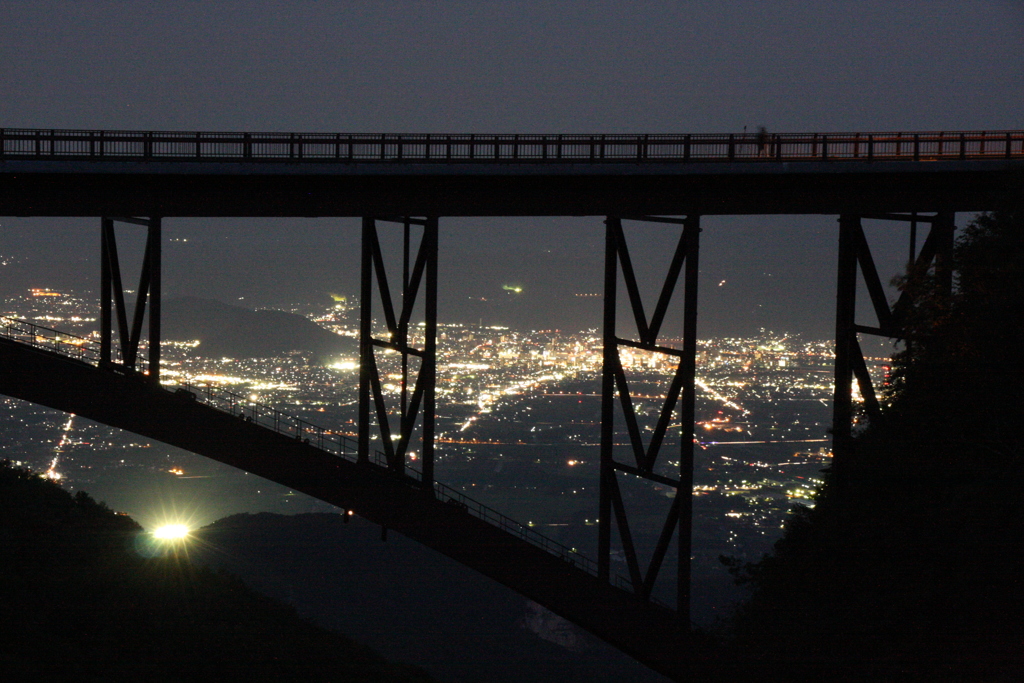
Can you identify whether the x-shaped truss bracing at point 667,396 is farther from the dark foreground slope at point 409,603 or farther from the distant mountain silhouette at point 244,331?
the distant mountain silhouette at point 244,331

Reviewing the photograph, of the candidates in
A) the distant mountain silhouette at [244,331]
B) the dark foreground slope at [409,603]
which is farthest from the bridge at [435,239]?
the distant mountain silhouette at [244,331]

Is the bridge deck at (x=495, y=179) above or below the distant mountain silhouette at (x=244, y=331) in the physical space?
above

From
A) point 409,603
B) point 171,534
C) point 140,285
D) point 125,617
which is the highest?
point 140,285

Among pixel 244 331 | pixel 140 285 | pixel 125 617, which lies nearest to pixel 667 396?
pixel 140 285

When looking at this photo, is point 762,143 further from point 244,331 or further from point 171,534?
point 244,331

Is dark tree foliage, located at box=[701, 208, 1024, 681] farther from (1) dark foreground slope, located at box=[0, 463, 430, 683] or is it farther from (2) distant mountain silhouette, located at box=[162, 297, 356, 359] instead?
(2) distant mountain silhouette, located at box=[162, 297, 356, 359]
